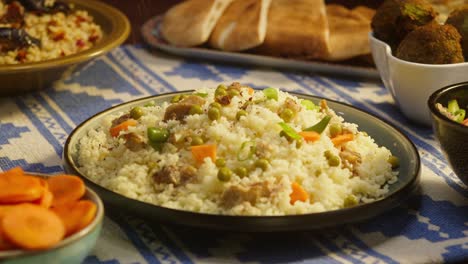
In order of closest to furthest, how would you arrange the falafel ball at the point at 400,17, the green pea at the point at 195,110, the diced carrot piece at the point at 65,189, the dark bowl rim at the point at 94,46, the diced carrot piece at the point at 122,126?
the diced carrot piece at the point at 65,189 → the green pea at the point at 195,110 → the diced carrot piece at the point at 122,126 → the dark bowl rim at the point at 94,46 → the falafel ball at the point at 400,17

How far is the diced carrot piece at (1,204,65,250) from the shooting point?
198 cm

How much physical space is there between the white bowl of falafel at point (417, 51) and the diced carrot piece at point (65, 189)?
6.03 feet

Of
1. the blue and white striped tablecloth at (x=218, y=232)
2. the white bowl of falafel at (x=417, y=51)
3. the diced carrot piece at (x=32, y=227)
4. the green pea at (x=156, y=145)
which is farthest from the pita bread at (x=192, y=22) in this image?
the diced carrot piece at (x=32, y=227)

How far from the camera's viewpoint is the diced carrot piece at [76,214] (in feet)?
6.94

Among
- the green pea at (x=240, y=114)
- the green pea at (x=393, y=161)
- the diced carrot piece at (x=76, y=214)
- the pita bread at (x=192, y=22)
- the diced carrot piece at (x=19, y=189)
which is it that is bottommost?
the pita bread at (x=192, y=22)

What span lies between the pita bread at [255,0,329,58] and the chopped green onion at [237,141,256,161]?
194 cm

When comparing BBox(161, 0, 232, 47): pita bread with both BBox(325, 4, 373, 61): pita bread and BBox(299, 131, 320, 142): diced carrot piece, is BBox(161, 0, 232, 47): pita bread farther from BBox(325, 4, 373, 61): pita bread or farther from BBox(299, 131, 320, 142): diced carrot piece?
BBox(299, 131, 320, 142): diced carrot piece

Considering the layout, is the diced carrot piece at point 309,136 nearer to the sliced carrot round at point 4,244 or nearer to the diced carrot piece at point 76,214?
the diced carrot piece at point 76,214

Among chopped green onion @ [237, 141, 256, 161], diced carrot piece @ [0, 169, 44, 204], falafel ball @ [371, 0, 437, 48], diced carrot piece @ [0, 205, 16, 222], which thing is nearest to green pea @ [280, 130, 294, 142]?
chopped green onion @ [237, 141, 256, 161]

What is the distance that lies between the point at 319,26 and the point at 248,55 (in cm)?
47

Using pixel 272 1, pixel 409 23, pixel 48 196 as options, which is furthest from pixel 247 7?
pixel 48 196

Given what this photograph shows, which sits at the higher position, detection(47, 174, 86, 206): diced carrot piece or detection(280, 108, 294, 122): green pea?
detection(47, 174, 86, 206): diced carrot piece

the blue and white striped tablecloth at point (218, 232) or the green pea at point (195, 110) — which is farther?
the green pea at point (195, 110)

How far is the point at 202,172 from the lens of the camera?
2.51 meters
